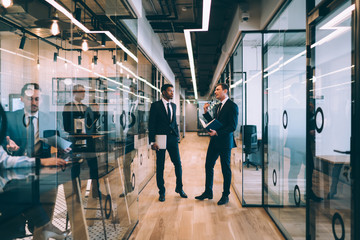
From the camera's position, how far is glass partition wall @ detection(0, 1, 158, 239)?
1.57m

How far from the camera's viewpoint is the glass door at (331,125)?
1.51 m

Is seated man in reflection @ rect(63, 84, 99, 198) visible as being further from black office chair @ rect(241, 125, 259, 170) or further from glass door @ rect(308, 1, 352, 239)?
black office chair @ rect(241, 125, 259, 170)

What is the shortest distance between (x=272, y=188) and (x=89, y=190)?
2.73 m

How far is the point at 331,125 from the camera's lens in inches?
66.6

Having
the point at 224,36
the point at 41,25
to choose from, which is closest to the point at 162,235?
the point at 41,25

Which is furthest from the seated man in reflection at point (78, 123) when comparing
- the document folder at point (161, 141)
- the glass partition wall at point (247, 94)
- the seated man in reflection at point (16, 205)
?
the glass partition wall at point (247, 94)

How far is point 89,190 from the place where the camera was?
11.4ft

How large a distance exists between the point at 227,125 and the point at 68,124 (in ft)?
7.31

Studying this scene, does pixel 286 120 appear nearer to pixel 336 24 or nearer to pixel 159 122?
pixel 336 24

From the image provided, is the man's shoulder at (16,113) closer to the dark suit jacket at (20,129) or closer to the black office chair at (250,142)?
the dark suit jacket at (20,129)

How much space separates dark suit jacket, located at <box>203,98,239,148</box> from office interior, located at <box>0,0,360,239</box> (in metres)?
0.47

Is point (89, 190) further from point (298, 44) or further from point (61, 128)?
point (298, 44)

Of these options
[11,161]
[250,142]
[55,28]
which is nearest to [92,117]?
[55,28]

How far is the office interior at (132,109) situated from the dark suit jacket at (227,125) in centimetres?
47
